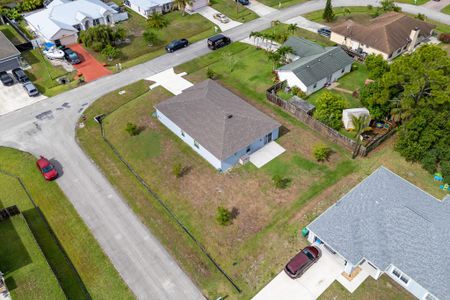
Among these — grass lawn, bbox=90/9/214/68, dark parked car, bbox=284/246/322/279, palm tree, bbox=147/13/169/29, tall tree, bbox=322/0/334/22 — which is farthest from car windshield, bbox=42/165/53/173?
tall tree, bbox=322/0/334/22

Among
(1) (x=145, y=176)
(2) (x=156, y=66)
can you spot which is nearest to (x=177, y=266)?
(1) (x=145, y=176)

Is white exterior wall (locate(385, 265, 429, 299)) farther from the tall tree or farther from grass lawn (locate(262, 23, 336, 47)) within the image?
the tall tree

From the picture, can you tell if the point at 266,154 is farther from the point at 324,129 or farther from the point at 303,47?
the point at 303,47

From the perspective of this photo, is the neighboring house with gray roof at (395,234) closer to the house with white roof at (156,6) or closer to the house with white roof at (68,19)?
the house with white roof at (68,19)

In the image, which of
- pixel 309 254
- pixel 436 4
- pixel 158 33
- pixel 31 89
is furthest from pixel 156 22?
pixel 436 4

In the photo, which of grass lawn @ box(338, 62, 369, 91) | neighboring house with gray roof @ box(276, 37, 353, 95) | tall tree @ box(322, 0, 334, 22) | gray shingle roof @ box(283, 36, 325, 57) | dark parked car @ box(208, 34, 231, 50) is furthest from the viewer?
tall tree @ box(322, 0, 334, 22)

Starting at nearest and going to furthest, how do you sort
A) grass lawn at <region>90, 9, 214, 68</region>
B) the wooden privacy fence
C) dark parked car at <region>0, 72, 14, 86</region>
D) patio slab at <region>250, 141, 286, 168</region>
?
patio slab at <region>250, 141, 286, 168</region>, the wooden privacy fence, dark parked car at <region>0, 72, 14, 86</region>, grass lawn at <region>90, 9, 214, 68</region>
